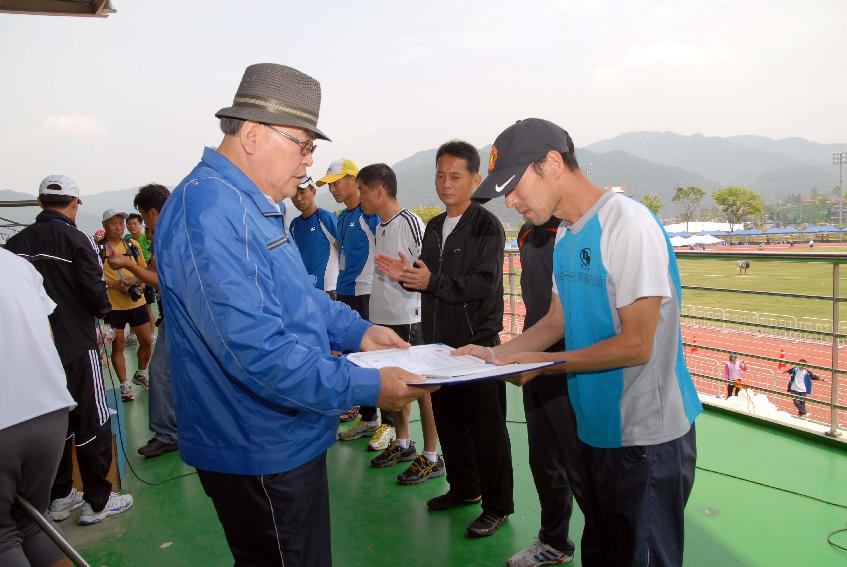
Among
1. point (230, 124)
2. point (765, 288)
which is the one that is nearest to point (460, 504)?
point (230, 124)

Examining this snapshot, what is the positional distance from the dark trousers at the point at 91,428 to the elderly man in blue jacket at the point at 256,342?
6.65 feet

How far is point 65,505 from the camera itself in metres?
3.13

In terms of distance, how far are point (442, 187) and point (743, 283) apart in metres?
55.1

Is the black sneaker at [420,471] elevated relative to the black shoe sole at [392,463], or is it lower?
elevated

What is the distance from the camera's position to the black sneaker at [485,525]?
2.65 metres

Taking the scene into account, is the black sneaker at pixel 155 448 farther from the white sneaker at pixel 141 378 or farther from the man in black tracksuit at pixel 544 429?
the man in black tracksuit at pixel 544 429

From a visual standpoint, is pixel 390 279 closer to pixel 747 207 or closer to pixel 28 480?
pixel 28 480

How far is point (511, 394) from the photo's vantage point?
16.1 feet

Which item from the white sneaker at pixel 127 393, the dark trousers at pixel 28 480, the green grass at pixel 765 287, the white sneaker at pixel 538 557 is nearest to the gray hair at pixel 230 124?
the dark trousers at pixel 28 480

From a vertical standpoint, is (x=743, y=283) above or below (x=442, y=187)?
below

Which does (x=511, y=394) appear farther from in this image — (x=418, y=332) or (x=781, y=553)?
(x=781, y=553)

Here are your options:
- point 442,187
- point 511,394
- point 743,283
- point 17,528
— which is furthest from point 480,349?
point 743,283

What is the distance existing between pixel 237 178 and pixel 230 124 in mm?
179

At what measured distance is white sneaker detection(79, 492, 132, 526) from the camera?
3.00 m
